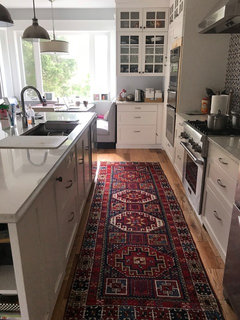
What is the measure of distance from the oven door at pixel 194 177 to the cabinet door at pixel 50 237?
1.34m

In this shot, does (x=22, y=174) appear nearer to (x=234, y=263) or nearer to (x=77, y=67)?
(x=234, y=263)

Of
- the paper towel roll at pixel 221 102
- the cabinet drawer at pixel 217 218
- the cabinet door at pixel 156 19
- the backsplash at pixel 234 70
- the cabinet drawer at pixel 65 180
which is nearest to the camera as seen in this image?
the cabinet drawer at pixel 65 180

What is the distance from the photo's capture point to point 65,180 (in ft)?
5.69

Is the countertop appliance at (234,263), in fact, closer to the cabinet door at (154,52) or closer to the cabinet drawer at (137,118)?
the cabinet drawer at (137,118)

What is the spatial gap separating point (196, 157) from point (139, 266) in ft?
3.55

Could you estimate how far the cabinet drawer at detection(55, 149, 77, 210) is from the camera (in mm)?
1555

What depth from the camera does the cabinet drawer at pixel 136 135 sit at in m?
4.96

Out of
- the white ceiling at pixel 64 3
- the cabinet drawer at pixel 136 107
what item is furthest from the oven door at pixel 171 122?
the white ceiling at pixel 64 3

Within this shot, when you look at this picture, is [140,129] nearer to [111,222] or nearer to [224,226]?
[111,222]

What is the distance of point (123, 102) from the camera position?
4.84m

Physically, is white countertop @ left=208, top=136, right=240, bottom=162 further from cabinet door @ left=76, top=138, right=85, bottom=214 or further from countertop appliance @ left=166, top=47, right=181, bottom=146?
countertop appliance @ left=166, top=47, right=181, bottom=146

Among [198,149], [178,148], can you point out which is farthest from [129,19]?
[198,149]

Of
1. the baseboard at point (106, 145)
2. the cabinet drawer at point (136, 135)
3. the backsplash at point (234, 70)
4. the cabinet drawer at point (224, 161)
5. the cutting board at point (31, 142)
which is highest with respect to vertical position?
the backsplash at point (234, 70)

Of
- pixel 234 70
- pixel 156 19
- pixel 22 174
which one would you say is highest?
pixel 156 19
